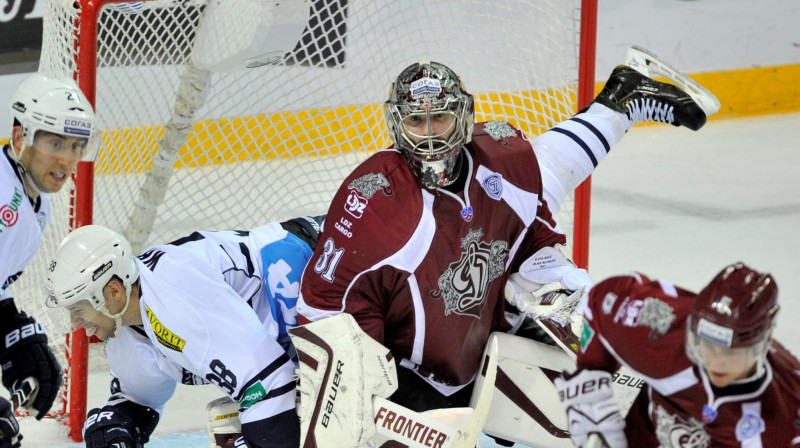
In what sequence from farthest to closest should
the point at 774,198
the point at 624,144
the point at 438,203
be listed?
the point at 624,144 < the point at 774,198 < the point at 438,203

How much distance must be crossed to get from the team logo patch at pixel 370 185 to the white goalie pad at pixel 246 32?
0.84 meters

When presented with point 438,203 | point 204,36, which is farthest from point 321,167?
point 438,203

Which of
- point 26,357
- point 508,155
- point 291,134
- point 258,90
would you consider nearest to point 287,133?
point 291,134

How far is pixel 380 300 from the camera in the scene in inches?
103

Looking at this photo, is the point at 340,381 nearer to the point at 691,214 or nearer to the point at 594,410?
the point at 594,410

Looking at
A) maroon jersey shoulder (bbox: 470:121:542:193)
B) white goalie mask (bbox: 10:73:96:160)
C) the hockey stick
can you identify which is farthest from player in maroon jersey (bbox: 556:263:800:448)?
white goalie mask (bbox: 10:73:96:160)

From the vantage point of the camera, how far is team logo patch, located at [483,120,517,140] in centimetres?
278

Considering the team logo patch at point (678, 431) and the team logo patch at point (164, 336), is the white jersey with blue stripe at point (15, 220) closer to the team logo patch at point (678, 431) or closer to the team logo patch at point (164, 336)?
the team logo patch at point (164, 336)

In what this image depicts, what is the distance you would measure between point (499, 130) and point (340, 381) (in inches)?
28.4

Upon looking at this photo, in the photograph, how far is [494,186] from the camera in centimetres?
266

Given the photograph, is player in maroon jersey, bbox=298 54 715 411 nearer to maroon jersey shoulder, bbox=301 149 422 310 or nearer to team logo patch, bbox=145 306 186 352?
maroon jersey shoulder, bbox=301 149 422 310

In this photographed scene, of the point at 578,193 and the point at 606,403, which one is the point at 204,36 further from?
the point at 606,403

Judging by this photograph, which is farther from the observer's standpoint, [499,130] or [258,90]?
[258,90]

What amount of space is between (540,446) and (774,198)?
2964mm
